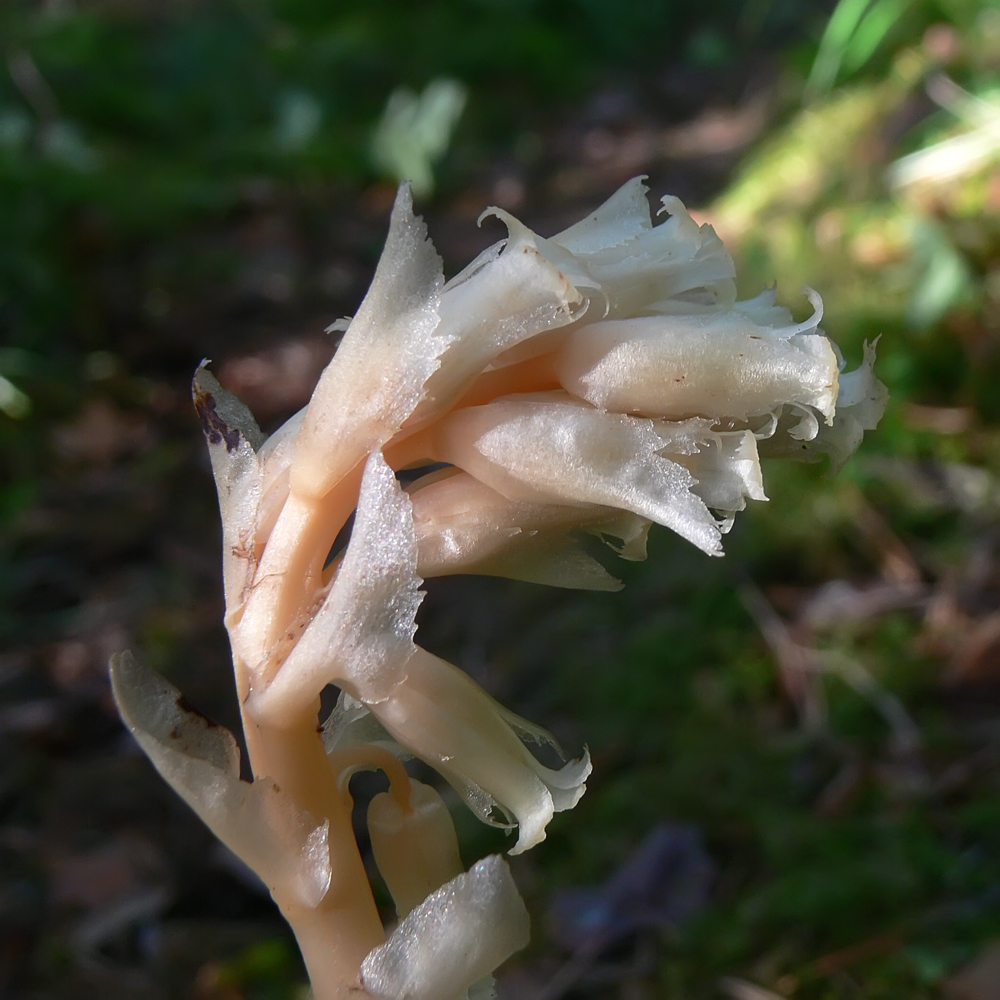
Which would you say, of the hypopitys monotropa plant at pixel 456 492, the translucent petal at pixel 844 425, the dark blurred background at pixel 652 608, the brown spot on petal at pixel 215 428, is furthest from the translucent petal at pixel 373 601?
the dark blurred background at pixel 652 608

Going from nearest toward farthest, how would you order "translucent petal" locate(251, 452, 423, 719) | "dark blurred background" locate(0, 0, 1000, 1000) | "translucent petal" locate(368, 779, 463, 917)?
"translucent petal" locate(251, 452, 423, 719) → "translucent petal" locate(368, 779, 463, 917) → "dark blurred background" locate(0, 0, 1000, 1000)

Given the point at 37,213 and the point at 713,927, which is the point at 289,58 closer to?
the point at 37,213

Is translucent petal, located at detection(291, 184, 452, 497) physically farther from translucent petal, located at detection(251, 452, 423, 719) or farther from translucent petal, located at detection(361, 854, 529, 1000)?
translucent petal, located at detection(361, 854, 529, 1000)

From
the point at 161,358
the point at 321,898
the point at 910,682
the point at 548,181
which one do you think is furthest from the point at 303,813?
the point at 548,181

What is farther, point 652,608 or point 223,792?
point 652,608

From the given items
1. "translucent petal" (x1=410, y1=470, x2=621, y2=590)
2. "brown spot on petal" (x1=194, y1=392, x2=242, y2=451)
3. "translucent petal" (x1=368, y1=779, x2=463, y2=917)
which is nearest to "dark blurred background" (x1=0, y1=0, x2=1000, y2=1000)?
"translucent petal" (x1=368, y1=779, x2=463, y2=917)

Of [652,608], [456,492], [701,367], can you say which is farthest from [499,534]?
[652,608]

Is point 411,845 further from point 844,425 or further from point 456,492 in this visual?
point 844,425
